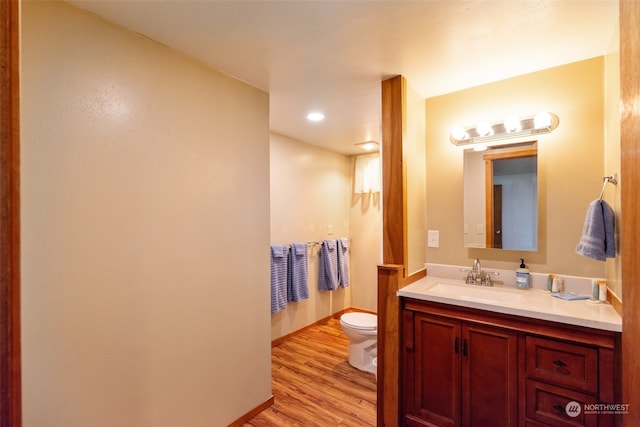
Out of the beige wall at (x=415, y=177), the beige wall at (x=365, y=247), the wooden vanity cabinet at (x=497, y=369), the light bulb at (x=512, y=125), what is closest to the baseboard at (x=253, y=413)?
the wooden vanity cabinet at (x=497, y=369)

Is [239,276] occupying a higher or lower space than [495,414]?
higher

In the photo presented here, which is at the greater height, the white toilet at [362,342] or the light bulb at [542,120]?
the light bulb at [542,120]

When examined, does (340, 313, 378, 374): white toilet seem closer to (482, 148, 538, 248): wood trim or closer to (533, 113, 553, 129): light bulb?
(482, 148, 538, 248): wood trim

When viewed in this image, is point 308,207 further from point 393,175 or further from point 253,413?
point 253,413

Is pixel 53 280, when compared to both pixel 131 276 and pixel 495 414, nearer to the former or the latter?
pixel 131 276

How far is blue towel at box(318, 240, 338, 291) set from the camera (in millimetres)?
3693

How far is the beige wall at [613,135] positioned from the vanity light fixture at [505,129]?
277mm

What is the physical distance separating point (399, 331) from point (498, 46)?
176 centimetres

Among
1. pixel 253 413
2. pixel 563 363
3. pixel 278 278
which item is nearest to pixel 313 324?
pixel 278 278

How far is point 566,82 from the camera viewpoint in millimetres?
1848

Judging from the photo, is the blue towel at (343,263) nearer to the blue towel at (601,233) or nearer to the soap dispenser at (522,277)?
the soap dispenser at (522,277)

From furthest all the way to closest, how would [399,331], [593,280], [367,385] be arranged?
[367,385], [399,331], [593,280]

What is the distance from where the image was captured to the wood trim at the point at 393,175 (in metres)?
1.96

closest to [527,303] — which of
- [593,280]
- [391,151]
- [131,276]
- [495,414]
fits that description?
[593,280]
